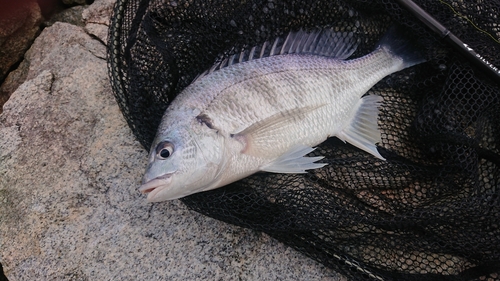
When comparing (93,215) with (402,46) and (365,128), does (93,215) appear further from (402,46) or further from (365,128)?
(402,46)

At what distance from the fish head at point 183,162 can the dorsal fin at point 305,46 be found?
45cm

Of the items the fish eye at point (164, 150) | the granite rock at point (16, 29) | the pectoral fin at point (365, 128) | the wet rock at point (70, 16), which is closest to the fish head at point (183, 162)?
the fish eye at point (164, 150)

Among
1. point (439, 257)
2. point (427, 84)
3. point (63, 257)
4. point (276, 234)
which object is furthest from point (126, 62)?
point (439, 257)

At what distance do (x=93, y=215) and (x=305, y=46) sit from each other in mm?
1679

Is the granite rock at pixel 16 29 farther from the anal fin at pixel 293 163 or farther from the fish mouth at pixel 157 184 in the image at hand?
the anal fin at pixel 293 163

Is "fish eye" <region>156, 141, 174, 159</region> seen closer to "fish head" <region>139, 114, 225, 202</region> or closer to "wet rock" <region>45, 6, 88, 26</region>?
"fish head" <region>139, 114, 225, 202</region>

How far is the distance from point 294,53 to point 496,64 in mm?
1209

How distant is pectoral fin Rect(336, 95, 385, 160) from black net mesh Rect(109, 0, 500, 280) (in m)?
0.11

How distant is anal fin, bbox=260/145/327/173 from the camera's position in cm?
230

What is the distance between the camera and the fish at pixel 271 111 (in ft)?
6.97

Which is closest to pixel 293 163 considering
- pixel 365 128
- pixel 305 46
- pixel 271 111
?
pixel 271 111

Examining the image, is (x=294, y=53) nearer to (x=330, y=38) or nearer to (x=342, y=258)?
(x=330, y=38)

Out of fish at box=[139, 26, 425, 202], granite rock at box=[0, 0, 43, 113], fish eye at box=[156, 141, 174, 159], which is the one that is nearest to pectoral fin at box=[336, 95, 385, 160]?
fish at box=[139, 26, 425, 202]

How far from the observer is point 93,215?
256 cm
